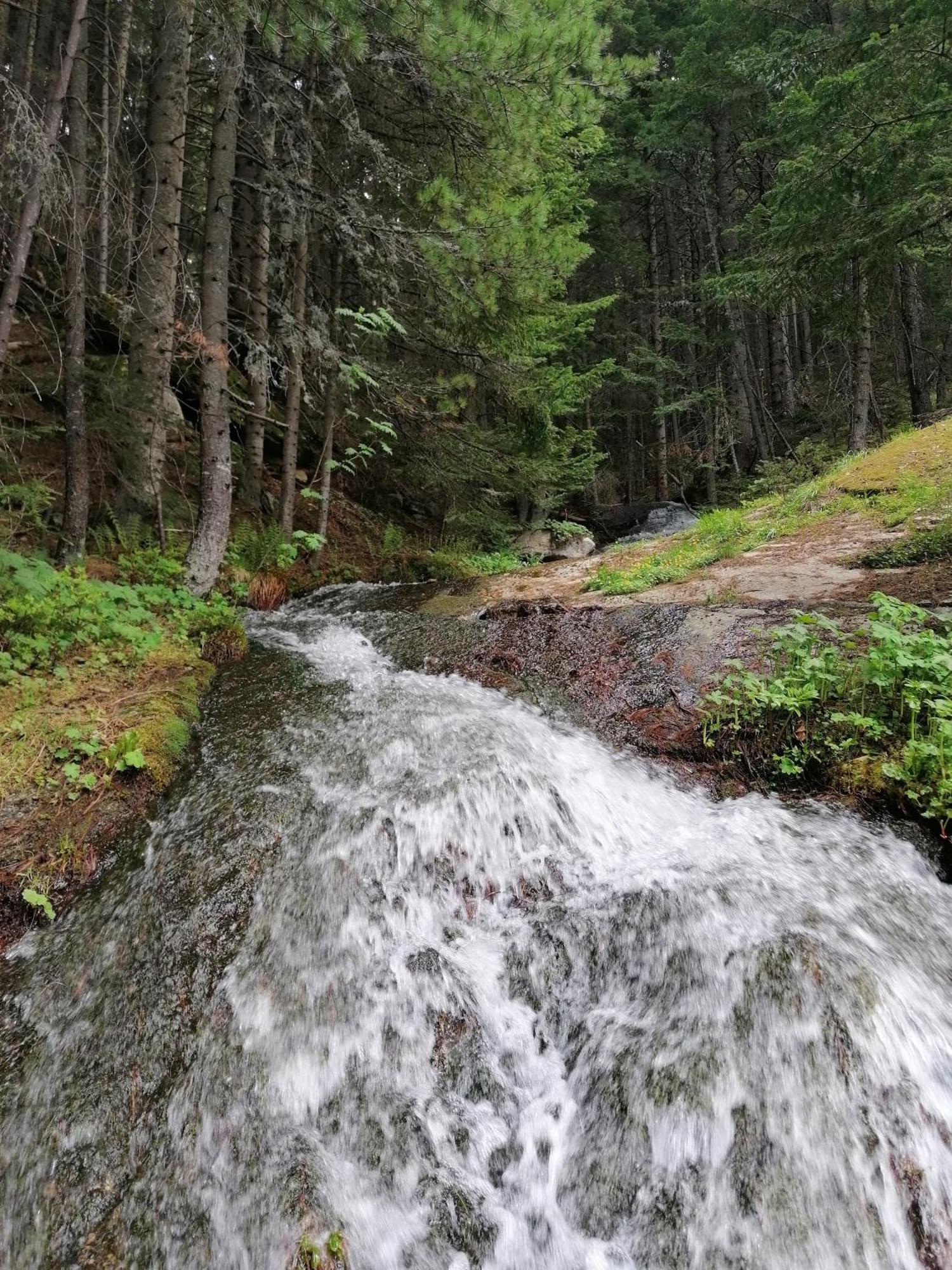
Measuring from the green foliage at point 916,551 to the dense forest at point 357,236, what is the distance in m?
3.68

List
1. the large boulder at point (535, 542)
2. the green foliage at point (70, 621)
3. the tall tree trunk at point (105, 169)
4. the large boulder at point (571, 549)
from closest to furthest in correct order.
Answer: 1. the green foliage at point (70, 621)
2. the tall tree trunk at point (105, 169)
3. the large boulder at point (535, 542)
4. the large boulder at point (571, 549)

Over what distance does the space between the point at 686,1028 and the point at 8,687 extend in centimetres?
404

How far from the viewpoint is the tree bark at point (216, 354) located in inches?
259

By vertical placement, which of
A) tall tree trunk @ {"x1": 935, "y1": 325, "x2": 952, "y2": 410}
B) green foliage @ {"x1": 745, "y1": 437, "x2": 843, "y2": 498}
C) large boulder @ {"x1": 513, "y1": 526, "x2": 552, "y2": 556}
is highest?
tall tree trunk @ {"x1": 935, "y1": 325, "x2": 952, "y2": 410}

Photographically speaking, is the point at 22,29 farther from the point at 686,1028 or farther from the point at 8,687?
the point at 686,1028

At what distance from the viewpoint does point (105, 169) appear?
547cm

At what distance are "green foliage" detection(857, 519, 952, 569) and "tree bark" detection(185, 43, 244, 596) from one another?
22.3ft

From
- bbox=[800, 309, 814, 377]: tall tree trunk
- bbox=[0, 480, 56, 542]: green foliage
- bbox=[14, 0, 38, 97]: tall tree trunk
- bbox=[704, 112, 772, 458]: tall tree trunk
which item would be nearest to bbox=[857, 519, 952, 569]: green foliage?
bbox=[0, 480, 56, 542]: green foliage

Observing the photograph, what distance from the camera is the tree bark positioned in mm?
6586

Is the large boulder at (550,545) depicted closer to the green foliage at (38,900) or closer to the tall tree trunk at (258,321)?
the tall tree trunk at (258,321)

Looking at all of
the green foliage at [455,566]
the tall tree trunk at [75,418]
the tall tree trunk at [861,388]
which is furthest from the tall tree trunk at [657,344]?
the tall tree trunk at [75,418]

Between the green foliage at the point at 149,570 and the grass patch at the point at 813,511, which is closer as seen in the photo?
the green foliage at the point at 149,570

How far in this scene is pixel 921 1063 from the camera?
1.89 meters

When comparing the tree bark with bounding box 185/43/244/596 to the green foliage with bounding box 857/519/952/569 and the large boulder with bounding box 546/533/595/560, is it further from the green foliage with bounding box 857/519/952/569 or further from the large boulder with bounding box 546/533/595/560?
the large boulder with bounding box 546/533/595/560
